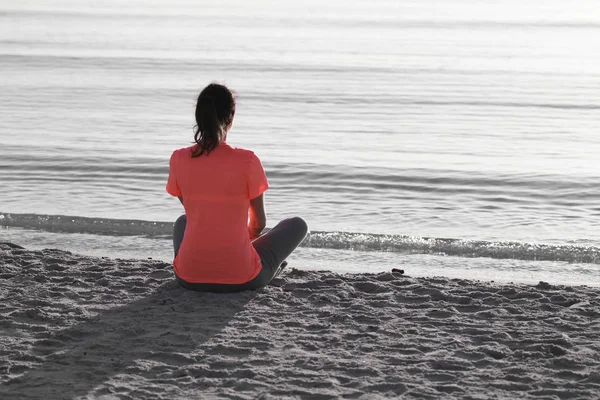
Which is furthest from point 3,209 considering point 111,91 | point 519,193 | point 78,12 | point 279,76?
point 78,12

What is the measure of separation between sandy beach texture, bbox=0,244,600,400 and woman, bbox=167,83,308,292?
149 millimetres

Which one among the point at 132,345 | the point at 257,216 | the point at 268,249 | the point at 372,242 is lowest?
the point at 132,345

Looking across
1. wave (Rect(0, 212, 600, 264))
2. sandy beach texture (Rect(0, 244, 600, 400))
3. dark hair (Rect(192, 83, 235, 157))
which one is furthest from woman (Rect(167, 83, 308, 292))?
wave (Rect(0, 212, 600, 264))

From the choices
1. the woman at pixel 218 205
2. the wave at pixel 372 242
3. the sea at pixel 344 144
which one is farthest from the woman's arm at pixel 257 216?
the wave at pixel 372 242

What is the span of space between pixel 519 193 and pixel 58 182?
5684 millimetres

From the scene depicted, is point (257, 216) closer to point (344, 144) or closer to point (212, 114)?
point (212, 114)

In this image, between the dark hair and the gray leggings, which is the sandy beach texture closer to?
the gray leggings

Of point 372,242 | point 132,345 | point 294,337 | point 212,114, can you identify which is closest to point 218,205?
point 212,114

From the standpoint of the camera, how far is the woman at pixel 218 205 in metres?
6.09

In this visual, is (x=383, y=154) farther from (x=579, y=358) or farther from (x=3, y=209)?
(x=579, y=358)

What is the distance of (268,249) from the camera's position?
6.67 metres

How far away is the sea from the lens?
9016 mm

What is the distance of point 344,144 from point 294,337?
32.6 feet

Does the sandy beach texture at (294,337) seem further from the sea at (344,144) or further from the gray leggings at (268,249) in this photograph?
the sea at (344,144)
